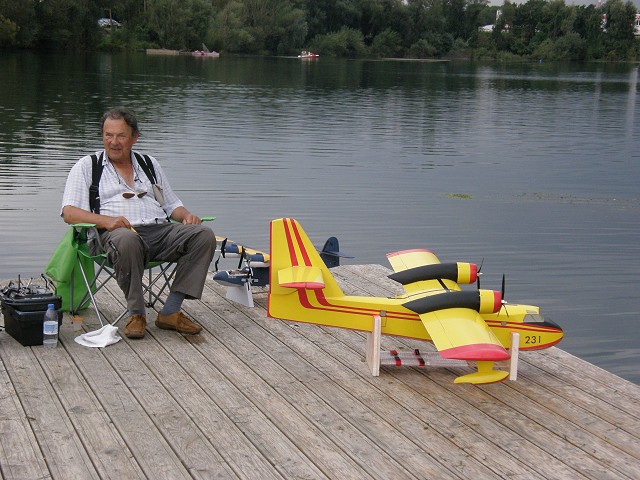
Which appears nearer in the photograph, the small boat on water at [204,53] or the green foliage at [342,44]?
the small boat on water at [204,53]

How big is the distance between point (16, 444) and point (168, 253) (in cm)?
171

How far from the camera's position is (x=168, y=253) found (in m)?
4.97

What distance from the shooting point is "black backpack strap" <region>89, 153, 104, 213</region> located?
16.5 ft

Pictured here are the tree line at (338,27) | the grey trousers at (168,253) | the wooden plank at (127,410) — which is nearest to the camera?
the wooden plank at (127,410)

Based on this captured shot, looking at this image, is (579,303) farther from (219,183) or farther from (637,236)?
(219,183)

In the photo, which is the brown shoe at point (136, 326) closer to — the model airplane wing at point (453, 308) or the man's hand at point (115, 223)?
the man's hand at point (115, 223)

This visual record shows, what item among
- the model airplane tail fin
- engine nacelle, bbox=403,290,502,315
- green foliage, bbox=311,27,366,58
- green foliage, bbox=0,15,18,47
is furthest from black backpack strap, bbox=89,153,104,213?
green foliage, bbox=311,27,366,58

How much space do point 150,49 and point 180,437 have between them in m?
68.1

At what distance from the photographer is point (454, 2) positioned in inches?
4225

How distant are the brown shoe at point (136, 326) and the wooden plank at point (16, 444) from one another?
820 millimetres

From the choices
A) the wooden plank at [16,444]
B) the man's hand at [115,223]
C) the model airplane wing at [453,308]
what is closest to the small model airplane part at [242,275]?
the man's hand at [115,223]

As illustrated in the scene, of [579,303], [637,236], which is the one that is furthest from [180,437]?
[637,236]

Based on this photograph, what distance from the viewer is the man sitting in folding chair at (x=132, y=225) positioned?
4.77 metres

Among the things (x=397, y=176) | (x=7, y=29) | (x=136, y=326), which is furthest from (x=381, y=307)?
(x=7, y=29)
